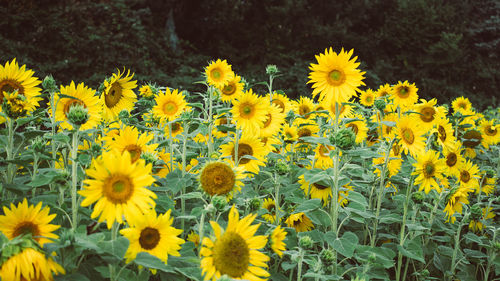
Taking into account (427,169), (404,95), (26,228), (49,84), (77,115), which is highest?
(404,95)

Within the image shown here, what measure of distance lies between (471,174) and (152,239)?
239 centimetres

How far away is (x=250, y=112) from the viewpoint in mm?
2373

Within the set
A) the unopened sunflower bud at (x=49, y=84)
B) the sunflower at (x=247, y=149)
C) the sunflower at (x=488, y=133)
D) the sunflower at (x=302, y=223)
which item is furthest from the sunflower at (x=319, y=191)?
the sunflower at (x=488, y=133)

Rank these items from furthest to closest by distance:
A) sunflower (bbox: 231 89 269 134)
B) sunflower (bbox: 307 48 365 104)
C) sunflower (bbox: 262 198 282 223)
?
sunflower (bbox: 231 89 269 134) → sunflower (bbox: 262 198 282 223) → sunflower (bbox: 307 48 365 104)

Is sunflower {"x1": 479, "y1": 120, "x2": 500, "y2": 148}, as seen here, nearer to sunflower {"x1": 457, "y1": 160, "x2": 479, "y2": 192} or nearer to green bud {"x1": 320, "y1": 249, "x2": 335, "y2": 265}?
sunflower {"x1": 457, "y1": 160, "x2": 479, "y2": 192}

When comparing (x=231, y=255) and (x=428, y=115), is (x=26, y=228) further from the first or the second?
(x=428, y=115)

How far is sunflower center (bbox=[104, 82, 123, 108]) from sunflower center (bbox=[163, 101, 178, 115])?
0.39 metres

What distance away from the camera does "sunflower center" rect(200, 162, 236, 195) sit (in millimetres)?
1620

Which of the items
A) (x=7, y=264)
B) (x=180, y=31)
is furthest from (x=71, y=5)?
(x=7, y=264)

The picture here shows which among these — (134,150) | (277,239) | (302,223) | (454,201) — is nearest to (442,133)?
(454,201)

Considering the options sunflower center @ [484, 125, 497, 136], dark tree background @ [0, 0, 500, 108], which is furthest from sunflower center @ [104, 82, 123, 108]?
dark tree background @ [0, 0, 500, 108]

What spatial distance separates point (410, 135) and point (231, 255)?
1.62 meters

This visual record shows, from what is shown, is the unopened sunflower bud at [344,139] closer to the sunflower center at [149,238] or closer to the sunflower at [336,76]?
the sunflower at [336,76]

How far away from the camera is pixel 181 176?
1.99 meters
